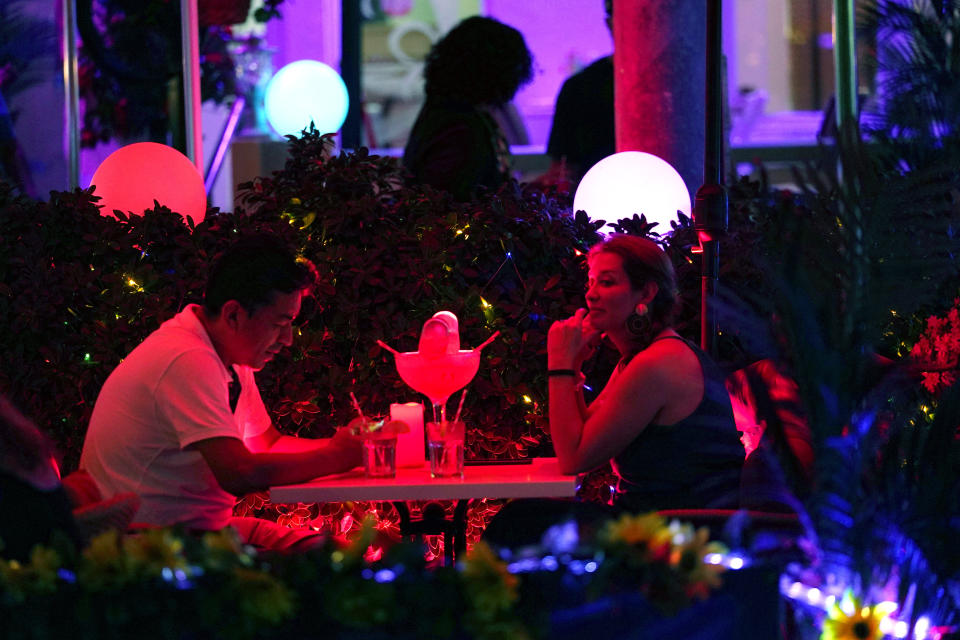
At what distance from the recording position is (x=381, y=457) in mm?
2631

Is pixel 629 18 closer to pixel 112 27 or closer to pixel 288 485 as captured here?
pixel 288 485

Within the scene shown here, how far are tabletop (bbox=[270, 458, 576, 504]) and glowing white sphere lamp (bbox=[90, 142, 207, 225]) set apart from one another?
140 cm

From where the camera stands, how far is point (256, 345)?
265cm

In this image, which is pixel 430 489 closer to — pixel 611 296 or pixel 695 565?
pixel 611 296

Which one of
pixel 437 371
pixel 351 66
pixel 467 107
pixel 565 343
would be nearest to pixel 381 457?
pixel 437 371

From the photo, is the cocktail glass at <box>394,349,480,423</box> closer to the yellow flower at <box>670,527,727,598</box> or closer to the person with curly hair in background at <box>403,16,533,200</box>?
the yellow flower at <box>670,527,727,598</box>

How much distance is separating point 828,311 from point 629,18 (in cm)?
289

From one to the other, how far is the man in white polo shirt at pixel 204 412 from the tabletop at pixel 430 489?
0.05 metres

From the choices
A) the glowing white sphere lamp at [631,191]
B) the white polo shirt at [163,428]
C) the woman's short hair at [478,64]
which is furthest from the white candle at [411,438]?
the woman's short hair at [478,64]

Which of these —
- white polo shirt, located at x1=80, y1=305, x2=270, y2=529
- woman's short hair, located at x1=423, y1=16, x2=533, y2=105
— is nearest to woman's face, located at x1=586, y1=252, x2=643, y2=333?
white polo shirt, located at x1=80, y1=305, x2=270, y2=529

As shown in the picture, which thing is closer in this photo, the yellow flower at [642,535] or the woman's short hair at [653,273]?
the yellow flower at [642,535]

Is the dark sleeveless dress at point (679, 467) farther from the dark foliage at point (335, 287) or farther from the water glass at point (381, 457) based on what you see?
the dark foliage at point (335, 287)

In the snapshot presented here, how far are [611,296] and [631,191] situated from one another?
2.37ft

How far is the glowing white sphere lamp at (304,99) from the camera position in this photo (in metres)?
5.93
